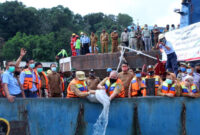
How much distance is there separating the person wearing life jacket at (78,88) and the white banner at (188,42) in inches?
236

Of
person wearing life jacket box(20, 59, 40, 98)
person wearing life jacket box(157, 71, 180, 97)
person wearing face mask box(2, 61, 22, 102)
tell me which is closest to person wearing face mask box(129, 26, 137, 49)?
person wearing life jacket box(20, 59, 40, 98)

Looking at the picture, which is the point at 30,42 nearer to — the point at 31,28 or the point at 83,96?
the point at 31,28

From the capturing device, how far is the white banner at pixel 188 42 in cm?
1220

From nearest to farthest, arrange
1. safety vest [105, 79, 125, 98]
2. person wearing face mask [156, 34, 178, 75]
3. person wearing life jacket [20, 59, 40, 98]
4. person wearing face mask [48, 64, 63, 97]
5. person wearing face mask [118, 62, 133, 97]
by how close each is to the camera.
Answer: safety vest [105, 79, 125, 98] < person wearing life jacket [20, 59, 40, 98] < person wearing face mask [118, 62, 133, 97] < person wearing face mask [156, 34, 178, 75] < person wearing face mask [48, 64, 63, 97]

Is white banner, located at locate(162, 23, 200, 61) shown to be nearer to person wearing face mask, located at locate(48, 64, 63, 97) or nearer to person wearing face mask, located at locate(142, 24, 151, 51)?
person wearing face mask, located at locate(48, 64, 63, 97)

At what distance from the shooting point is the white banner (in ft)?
40.0

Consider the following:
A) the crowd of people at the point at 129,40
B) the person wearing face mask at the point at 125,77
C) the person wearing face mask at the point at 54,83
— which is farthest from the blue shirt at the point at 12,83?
the crowd of people at the point at 129,40

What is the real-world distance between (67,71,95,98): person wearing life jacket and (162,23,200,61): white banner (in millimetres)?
6005

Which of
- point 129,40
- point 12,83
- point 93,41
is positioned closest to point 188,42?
point 129,40

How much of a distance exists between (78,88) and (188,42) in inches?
263

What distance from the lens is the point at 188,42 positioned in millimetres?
12648

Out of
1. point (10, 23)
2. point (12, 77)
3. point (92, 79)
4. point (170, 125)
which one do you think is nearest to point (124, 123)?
point (170, 125)

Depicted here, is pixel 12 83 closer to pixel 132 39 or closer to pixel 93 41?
pixel 132 39

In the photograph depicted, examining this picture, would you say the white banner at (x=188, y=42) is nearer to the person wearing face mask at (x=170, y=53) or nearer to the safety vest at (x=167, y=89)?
the person wearing face mask at (x=170, y=53)
